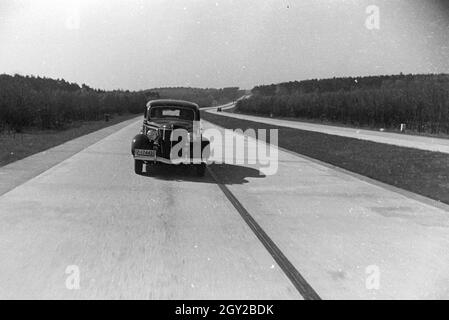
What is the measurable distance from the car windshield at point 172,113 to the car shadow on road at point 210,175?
59.0 inches

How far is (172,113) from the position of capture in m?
13.2

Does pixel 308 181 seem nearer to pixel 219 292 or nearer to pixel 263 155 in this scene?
pixel 263 155

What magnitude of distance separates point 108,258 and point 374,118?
40.6 metres

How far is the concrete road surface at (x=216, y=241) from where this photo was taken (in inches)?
159

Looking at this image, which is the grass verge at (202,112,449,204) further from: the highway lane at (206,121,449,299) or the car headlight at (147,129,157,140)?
the car headlight at (147,129,157,140)

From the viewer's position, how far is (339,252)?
17.1ft

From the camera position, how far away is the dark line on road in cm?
396

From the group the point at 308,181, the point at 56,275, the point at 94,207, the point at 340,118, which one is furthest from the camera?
the point at 340,118

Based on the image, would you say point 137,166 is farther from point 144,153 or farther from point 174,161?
point 174,161

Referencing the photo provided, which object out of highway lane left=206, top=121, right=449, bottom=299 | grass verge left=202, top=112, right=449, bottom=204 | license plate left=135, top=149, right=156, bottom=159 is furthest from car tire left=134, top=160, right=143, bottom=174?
grass verge left=202, top=112, right=449, bottom=204

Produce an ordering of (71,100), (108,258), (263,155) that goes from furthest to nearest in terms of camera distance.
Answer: (71,100) < (263,155) < (108,258)

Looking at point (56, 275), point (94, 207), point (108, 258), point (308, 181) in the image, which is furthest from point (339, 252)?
point (308, 181)

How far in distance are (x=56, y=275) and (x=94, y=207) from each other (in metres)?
3.17

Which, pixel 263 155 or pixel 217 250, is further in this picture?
pixel 263 155
